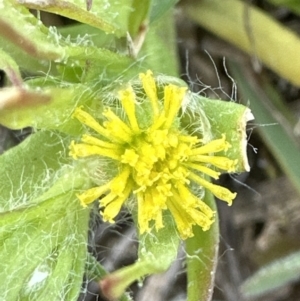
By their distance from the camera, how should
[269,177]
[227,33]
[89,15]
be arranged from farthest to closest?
[269,177], [227,33], [89,15]

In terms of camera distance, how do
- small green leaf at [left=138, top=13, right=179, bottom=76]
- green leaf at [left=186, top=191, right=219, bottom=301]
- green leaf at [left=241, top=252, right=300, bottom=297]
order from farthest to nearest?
green leaf at [left=241, top=252, right=300, bottom=297], small green leaf at [left=138, top=13, right=179, bottom=76], green leaf at [left=186, top=191, right=219, bottom=301]

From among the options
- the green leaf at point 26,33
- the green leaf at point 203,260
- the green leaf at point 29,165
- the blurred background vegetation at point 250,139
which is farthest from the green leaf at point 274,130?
the green leaf at point 26,33

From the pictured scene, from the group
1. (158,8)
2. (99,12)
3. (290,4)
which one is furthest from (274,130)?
(99,12)

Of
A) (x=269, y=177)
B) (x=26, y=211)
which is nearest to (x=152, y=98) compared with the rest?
(x=26, y=211)

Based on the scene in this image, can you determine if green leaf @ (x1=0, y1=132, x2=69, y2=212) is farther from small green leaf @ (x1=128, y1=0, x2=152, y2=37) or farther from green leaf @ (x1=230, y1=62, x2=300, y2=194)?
green leaf @ (x1=230, y1=62, x2=300, y2=194)

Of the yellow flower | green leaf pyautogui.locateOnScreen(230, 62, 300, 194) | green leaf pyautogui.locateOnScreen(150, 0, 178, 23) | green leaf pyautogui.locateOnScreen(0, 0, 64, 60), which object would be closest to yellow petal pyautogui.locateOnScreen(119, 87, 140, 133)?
the yellow flower

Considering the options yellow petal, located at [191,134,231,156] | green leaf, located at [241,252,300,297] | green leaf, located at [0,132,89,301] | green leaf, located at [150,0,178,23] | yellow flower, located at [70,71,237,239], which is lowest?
green leaf, located at [241,252,300,297]

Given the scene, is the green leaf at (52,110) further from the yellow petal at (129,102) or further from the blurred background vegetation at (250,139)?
the blurred background vegetation at (250,139)

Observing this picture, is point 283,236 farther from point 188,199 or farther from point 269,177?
point 188,199
